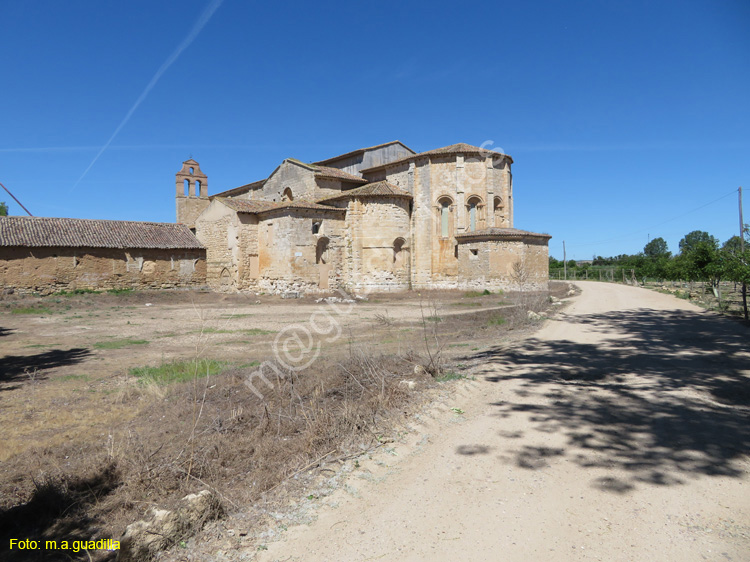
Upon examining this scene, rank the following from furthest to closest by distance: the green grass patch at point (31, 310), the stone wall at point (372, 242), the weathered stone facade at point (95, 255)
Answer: the stone wall at point (372, 242) < the weathered stone facade at point (95, 255) < the green grass patch at point (31, 310)

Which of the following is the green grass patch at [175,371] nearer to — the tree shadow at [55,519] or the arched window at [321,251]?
the tree shadow at [55,519]

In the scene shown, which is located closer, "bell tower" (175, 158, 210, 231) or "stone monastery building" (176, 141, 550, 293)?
"stone monastery building" (176, 141, 550, 293)

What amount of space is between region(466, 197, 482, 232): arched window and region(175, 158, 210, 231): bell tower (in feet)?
70.8

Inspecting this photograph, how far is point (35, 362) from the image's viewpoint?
8.66 m

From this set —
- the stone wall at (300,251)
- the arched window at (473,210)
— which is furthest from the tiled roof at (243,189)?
the arched window at (473,210)

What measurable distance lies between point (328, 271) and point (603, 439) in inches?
864

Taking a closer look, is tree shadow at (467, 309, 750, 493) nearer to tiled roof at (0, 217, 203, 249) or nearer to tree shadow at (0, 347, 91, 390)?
tree shadow at (0, 347, 91, 390)

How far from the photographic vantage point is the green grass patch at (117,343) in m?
10.3

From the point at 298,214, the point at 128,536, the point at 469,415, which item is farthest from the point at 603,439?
the point at 298,214

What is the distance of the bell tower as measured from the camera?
34.1 m

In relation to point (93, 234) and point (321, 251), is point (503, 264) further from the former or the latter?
point (93, 234)

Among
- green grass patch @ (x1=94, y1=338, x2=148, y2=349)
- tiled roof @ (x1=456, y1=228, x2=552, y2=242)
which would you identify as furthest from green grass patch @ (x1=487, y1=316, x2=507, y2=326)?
tiled roof @ (x1=456, y1=228, x2=552, y2=242)

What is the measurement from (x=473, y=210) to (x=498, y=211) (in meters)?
2.18

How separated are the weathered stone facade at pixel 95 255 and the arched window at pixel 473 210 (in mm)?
17744
